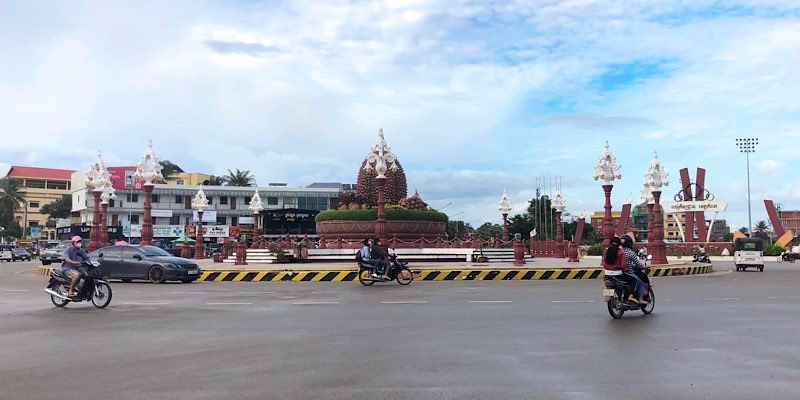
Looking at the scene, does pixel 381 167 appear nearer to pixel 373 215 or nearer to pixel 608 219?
pixel 373 215

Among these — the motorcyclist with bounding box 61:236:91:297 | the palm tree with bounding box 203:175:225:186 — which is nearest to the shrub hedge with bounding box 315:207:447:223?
the motorcyclist with bounding box 61:236:91:297

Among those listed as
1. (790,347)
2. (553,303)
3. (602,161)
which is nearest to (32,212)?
(602,161)

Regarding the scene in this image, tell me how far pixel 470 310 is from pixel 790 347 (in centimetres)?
594

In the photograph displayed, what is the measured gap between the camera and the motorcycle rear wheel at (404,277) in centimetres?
2202

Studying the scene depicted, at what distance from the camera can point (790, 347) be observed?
9133 mm

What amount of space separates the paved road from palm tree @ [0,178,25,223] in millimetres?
89762

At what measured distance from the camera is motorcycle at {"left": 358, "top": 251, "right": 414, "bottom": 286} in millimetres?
21531

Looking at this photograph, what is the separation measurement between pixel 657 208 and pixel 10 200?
294ft

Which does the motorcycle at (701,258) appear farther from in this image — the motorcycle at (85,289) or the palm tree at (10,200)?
the palm tree at (10,200)

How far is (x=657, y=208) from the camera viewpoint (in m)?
31.0

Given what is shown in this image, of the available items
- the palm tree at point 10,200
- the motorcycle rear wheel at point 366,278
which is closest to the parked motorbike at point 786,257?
the motorcycle rear wheel at point 366,278

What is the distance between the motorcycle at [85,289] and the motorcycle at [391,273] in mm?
8406

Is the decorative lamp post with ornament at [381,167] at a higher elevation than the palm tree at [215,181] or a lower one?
lower

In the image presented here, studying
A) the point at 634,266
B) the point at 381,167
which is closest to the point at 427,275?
the point at 381,167
